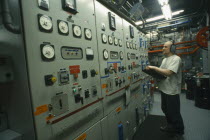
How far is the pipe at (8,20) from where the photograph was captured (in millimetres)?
731

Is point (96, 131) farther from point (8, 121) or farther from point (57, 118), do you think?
point (8, 121)

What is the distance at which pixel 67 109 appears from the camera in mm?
1012

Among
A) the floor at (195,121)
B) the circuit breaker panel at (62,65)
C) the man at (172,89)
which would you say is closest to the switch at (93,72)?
the circuit breaker panel at (62,65)

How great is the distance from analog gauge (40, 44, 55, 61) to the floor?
289cm

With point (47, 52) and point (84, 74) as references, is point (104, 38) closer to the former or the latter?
point (84, 74)

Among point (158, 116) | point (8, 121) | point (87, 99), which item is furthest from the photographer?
point (158, 116)

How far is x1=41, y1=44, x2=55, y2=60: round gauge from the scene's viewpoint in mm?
841

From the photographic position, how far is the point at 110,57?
65.8 inches

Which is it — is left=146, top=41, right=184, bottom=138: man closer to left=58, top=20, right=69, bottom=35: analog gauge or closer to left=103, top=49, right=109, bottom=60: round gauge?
left=103, top=49, right=109, bottom=60: round gauge

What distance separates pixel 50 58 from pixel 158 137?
2574 millimetres

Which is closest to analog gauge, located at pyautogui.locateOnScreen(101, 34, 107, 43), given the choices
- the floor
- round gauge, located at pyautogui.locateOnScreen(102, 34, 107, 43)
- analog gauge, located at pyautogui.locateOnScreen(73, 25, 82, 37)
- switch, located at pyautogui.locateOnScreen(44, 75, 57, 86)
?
round gauge, located at pyautogui.locateOnScreen(102, 34, 107, 43)

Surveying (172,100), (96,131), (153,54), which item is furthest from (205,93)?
(96,131)

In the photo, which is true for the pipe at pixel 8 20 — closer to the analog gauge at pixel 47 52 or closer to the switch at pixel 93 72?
the analog gauge at pixel 47 52

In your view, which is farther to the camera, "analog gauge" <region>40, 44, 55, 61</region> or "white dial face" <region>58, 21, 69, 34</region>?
"white dial face" <region>58, 21, 69, 34</region>
